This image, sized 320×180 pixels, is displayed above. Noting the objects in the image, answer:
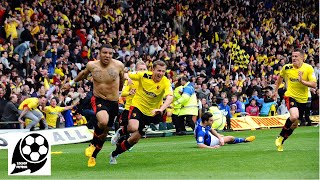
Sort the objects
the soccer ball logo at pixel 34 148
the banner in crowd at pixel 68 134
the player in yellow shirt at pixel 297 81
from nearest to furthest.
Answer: the soccer ball logo at pixel 34 148
the player in yellow shirt at pixel 297 81
the banner in crowd at pixel 68 134

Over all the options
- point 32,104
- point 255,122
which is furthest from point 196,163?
point 255,122

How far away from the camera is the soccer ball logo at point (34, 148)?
13.1m

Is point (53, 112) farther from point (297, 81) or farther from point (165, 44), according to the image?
point (165, 44)

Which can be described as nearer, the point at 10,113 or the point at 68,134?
the point at 68,134

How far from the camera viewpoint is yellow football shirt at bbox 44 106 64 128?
86.4ft

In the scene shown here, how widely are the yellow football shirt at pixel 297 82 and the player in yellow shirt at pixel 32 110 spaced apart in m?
9.08

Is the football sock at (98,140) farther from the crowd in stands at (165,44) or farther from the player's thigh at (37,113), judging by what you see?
the crowd in stands at (165,44)

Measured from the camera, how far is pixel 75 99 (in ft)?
89.2

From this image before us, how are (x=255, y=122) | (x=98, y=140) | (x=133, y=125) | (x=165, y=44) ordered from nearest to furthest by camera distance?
(x=98, y=140) → (x=133, y=125) → (x=255, y=122) → (x=165, y=44)

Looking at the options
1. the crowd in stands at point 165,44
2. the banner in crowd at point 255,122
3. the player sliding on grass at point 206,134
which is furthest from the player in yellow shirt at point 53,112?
the player sliding on grass at point 206,134

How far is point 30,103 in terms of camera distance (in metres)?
25.2

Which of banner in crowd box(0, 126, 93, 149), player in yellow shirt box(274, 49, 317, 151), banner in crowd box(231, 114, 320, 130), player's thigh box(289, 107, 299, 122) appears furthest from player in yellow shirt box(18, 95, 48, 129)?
player's thigh box(289, 107, 299, 122)

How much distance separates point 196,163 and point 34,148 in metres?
3.70

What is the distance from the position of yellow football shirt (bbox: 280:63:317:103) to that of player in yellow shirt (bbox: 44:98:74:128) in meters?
9.21
